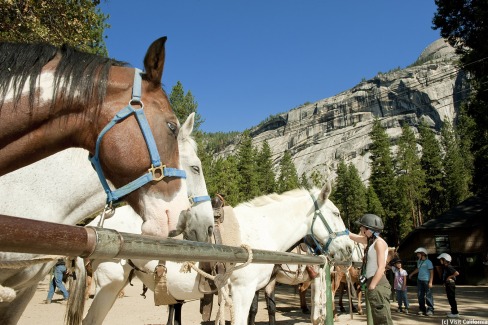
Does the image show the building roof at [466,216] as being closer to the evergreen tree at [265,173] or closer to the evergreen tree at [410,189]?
the evergreen tree at [410,189]

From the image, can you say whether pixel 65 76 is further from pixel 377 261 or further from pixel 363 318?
pixel 363 318

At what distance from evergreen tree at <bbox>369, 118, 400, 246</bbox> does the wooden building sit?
1572cm

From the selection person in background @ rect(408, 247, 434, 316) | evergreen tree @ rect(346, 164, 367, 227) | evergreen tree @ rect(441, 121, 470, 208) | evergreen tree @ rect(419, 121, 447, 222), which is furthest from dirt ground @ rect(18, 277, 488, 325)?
evergreen tree @ rect(441, 121, 470, 208)

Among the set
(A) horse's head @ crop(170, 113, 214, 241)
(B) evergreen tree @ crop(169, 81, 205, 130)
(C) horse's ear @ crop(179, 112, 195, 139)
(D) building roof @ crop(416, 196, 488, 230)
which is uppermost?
(B) evergreen tree @ crop(169, 81, 205, 130)

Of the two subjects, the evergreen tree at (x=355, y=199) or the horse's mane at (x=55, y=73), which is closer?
the horse's mane at (x=55, y=73)

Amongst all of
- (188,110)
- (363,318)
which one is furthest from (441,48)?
(363,318)

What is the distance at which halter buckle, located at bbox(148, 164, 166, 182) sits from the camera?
5.32 ft

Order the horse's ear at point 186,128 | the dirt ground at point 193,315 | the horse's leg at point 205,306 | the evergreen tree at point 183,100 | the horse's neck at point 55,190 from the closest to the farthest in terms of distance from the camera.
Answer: the horse's neck at point 55,190 < the horse's ear at point 186,128 < the horse's leg at point 205,306 < the dirt ground at point 193,315 < the evergreen tree at point 183,100

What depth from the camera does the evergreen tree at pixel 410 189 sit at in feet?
139

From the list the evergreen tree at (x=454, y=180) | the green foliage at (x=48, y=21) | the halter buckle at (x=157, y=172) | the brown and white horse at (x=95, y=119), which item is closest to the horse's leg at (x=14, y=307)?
the brown and white horse at (x=95, y=119)

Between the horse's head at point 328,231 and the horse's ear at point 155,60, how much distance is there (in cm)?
453

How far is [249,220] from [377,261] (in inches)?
80.5

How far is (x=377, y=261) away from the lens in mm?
5383

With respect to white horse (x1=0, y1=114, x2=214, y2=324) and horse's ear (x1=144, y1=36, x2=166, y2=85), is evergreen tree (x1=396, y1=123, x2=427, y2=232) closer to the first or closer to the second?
white horse (x1=0, y1=114, x2=214, y2=324)
